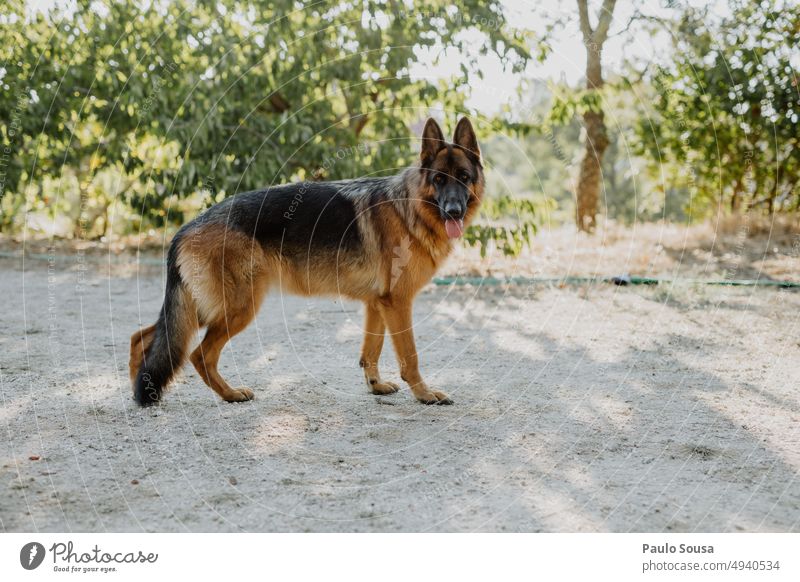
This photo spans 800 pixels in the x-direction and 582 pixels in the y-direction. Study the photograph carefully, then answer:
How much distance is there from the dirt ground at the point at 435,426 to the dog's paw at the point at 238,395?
10 cm

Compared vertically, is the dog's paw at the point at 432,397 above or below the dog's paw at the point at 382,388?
above

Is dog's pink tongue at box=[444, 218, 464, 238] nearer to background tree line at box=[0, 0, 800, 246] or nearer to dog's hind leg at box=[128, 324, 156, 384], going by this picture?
dog's hind leg at box=[128, 324, 156, 384]

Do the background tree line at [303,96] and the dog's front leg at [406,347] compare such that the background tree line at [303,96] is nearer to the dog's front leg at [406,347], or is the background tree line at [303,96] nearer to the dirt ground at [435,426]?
the dirt ground at [435,426]

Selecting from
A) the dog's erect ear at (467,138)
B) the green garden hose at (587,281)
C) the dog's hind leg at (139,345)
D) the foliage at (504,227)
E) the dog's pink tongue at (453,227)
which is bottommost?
the green garden hose at (587,281)

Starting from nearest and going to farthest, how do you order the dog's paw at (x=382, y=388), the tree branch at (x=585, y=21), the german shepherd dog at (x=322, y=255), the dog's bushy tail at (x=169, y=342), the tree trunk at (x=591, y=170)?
the dog's bushy tail at (x=169, y=342)
the german shepherd dog at (x=322, y=255)
the dog's paw at (x=382, y=388)
the tree branch at (x=585, y=21)
the tree trunk at (x=591, y=170)

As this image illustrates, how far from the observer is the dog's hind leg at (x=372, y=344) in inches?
277

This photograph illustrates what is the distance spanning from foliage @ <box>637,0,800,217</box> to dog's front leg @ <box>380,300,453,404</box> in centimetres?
933

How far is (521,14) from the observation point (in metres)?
11.9

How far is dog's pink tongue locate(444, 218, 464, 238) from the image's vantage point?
6.57 meters

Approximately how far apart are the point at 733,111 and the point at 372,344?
34.7 feet

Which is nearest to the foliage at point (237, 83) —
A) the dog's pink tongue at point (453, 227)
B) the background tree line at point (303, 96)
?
the background tree line at point (303, 96)
